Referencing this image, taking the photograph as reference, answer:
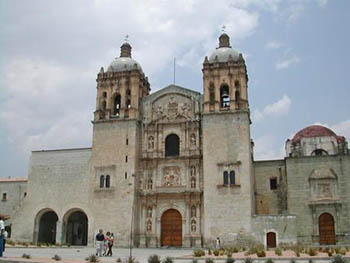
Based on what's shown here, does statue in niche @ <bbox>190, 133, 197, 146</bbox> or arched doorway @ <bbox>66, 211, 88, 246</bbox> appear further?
arched doorway @ <bbox>66, 211, 88, 246</bbox>

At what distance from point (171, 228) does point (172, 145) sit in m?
7.13

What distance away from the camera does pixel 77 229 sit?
39.8m

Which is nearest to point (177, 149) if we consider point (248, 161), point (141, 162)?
point (141, 162)

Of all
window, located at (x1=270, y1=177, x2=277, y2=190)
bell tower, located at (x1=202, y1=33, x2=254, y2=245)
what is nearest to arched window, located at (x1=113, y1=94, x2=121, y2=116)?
bell tower, located at (x1=202, y1=33, x2=254, y2=245)

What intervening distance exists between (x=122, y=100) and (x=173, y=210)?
10.8 metres

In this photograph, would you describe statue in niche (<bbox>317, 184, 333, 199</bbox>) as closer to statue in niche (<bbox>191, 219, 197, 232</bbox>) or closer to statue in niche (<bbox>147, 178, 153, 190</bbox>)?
statue in niche (<bbox>191, 219, 197, 232</bbox>)

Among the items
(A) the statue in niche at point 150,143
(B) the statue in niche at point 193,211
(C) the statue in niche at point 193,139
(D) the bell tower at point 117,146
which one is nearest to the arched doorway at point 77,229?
(D) the bell tower at point 117,146

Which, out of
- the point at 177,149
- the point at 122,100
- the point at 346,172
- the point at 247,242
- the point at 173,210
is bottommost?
the point at 247,242

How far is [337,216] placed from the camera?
33.5m

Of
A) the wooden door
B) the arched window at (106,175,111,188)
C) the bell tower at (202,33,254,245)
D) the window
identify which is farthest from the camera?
the window

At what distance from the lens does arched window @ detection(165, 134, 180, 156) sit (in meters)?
37.1

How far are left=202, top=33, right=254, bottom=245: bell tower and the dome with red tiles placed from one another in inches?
354

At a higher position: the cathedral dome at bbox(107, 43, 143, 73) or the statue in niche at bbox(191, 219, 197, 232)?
the cathedral dome at bbox(107, 43, 143, 73)

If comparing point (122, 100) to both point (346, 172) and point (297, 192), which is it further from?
point (346, 172)
